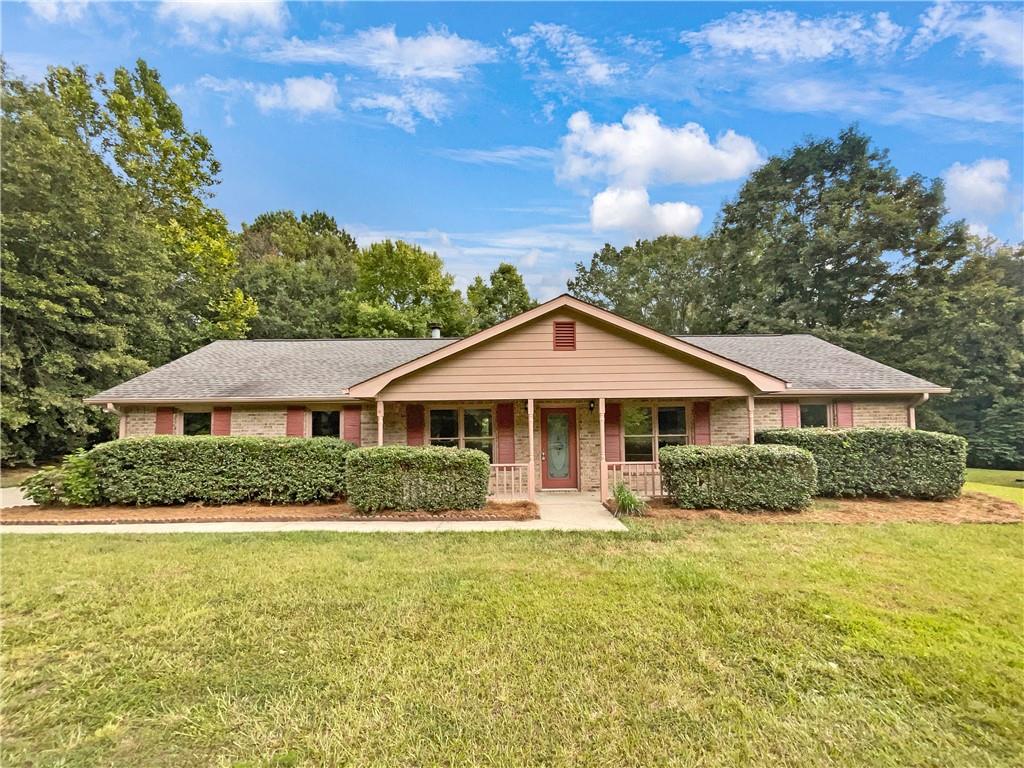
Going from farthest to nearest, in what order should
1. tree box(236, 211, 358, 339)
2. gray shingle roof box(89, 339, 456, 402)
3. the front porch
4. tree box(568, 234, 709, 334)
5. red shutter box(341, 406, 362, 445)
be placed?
1. tree box(568, 234, 709, 334)
2. tree box(236, 211, 358, 339)
3. red shutter box(341, 406, 362, 445)
4. the front porch
5. gray shingle roof box(89, 339, 456, 402)

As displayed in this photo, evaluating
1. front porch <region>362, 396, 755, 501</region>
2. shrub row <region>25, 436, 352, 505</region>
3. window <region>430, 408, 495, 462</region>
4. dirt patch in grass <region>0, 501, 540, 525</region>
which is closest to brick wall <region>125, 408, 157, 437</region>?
shrub row <region>25, 436, 352, 505</region>

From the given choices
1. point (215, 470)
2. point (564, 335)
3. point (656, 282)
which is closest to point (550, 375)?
point (564, 335)

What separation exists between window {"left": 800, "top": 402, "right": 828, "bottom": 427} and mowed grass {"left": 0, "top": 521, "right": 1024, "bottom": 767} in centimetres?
612

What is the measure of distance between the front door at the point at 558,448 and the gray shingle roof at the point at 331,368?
238 centimetres

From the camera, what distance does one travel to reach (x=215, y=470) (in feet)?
31.6

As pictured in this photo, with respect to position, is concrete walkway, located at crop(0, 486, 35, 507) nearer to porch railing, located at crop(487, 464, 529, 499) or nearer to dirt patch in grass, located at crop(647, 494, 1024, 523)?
porch railing, located at crop(487, 464, 529, 499)

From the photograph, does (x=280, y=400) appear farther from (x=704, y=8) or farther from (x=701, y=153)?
(x=701, y=153)

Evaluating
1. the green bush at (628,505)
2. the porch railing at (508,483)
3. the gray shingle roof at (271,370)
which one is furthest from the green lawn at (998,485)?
the gray shingle roof at (271,370)

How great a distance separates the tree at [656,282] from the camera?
1189 inches

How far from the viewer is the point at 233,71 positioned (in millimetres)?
13633

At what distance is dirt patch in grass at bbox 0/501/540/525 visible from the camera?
8422 mm

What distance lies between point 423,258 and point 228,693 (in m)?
26.5

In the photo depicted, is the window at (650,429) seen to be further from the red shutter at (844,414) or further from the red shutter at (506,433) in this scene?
the red shutter at (844,414)

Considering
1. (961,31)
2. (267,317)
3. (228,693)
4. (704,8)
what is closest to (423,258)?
(267,317)
